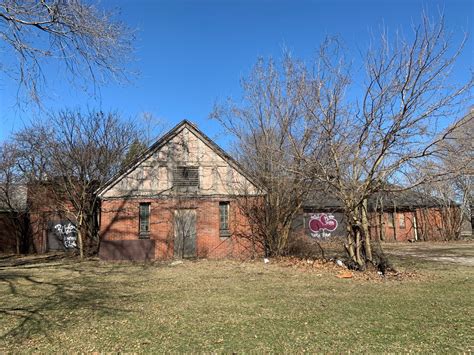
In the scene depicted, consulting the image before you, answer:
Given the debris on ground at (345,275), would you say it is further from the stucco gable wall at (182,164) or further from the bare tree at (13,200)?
the bare tree at (13,200)

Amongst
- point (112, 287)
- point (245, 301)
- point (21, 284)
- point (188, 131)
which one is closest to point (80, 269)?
point (21, 284)

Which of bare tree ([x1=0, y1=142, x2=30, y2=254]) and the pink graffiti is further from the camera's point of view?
the pink graffiti

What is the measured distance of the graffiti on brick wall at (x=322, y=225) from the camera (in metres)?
31.4

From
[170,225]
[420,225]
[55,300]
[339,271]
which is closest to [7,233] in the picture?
[170,225]

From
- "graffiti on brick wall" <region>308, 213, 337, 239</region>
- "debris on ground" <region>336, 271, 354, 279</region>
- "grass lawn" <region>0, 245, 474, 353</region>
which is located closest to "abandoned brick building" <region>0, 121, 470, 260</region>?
"grass lawn" <region>0, 245, 474, 353</region>

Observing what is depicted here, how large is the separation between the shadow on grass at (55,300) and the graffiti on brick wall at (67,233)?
37.4 ft

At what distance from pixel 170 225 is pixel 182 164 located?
3129 mm

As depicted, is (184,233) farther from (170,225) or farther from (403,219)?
(403,219)

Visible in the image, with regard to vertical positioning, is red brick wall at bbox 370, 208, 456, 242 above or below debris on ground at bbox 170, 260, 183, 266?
above

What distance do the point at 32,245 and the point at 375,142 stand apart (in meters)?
24.1

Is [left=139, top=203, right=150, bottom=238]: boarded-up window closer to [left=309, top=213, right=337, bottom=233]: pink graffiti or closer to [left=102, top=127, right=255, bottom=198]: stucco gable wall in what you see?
[left=102, top=127, right=255, bottom=198]: stucco gable wall

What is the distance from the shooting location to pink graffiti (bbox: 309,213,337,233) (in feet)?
103

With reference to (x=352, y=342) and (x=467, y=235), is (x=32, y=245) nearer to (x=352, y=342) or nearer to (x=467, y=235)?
(x=352, y=342)

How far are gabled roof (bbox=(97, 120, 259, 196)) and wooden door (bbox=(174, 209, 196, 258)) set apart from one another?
312cm
